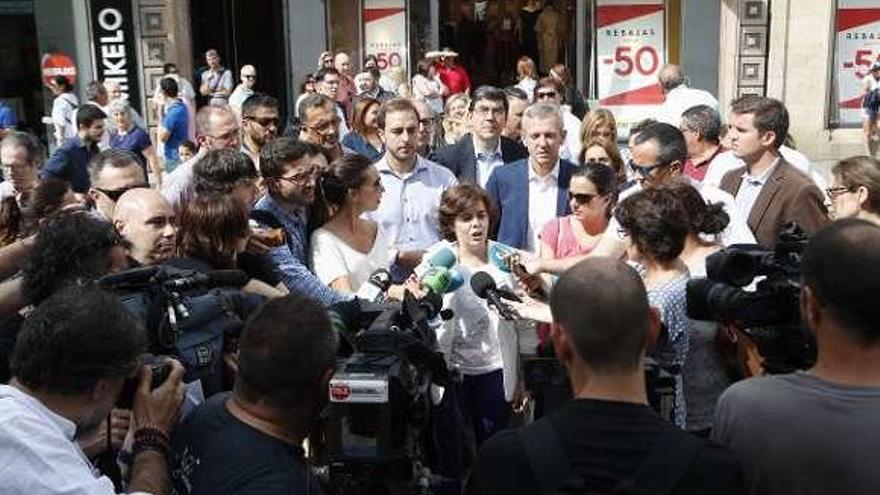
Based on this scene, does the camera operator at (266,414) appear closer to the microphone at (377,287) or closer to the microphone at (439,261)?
the microphone at (377,287)

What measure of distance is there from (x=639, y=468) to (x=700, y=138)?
4.23 m

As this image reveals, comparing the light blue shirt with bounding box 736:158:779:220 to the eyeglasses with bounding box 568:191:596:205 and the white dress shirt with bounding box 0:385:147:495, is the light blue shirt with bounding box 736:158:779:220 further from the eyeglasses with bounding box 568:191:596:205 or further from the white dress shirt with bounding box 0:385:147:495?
the white dress shirt with bounding box 0:385:147:495

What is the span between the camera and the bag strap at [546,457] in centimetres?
184

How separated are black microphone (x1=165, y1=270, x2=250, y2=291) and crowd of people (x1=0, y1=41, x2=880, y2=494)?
0.06 metres

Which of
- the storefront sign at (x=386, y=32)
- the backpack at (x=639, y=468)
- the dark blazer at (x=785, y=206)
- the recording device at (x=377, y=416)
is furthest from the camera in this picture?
the storefront sign at (x=386, y=32)

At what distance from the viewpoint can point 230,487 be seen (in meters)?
2.03

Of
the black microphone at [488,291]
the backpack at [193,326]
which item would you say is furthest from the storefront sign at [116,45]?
the backpack at [193,326]

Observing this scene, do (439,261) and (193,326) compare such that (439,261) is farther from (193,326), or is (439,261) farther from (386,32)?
(386,32)

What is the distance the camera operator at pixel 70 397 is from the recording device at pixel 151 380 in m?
0.05

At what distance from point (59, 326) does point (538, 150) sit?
11.6ft

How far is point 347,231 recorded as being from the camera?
4375 millimetres

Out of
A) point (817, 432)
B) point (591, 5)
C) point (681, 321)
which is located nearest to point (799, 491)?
point (817, 432)

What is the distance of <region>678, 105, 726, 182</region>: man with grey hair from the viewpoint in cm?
575

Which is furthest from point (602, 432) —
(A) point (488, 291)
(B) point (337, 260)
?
(B) point (337, 260)
